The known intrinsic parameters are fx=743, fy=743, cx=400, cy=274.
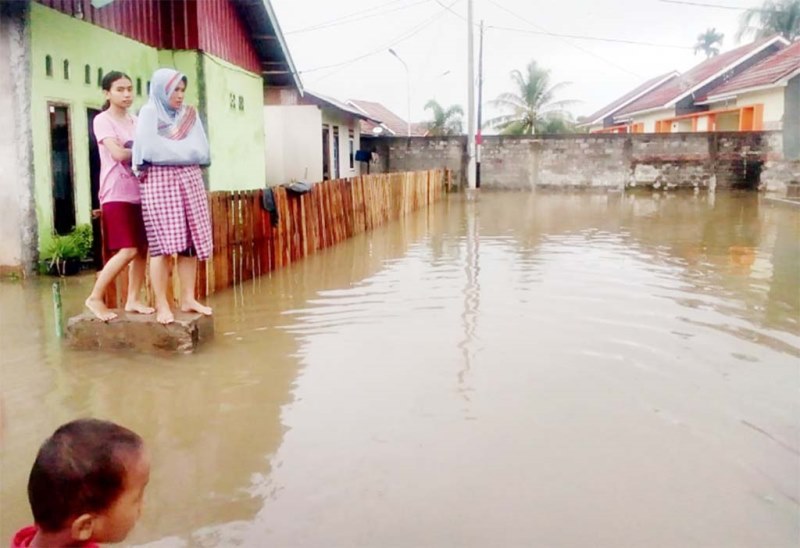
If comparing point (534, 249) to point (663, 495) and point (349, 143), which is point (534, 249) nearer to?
point (663, 495)

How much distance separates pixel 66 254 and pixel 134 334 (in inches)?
145

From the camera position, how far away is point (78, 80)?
9180 mm

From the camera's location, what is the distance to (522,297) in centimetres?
737

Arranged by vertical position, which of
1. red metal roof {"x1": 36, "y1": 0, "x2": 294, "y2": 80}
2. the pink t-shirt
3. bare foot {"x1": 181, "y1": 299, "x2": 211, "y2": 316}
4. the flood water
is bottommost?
the flood water

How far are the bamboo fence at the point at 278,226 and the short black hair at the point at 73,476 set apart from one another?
4312mm

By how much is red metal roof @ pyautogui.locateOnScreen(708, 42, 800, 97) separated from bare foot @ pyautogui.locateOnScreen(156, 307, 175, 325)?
69.6 ft

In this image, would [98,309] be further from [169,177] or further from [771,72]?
[771,72]

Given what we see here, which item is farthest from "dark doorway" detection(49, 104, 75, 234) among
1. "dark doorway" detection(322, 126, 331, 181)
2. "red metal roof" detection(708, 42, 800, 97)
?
"red metal roof" detection(708, 42, 800, 97)

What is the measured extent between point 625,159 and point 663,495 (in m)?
24.3

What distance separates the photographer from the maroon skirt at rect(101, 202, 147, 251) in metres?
5.04

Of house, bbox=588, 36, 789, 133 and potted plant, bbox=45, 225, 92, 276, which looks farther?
house, bbox=588, 36, 789, 133

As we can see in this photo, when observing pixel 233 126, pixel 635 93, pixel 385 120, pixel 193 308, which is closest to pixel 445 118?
pixel 385 120

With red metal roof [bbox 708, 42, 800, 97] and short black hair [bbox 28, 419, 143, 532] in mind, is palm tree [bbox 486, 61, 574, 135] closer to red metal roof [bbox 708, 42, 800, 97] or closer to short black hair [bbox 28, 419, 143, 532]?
red metal roof [bbox 708, 42, 800, 97]

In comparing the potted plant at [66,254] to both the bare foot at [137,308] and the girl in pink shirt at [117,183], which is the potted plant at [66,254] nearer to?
the bare foot at [137,308]
